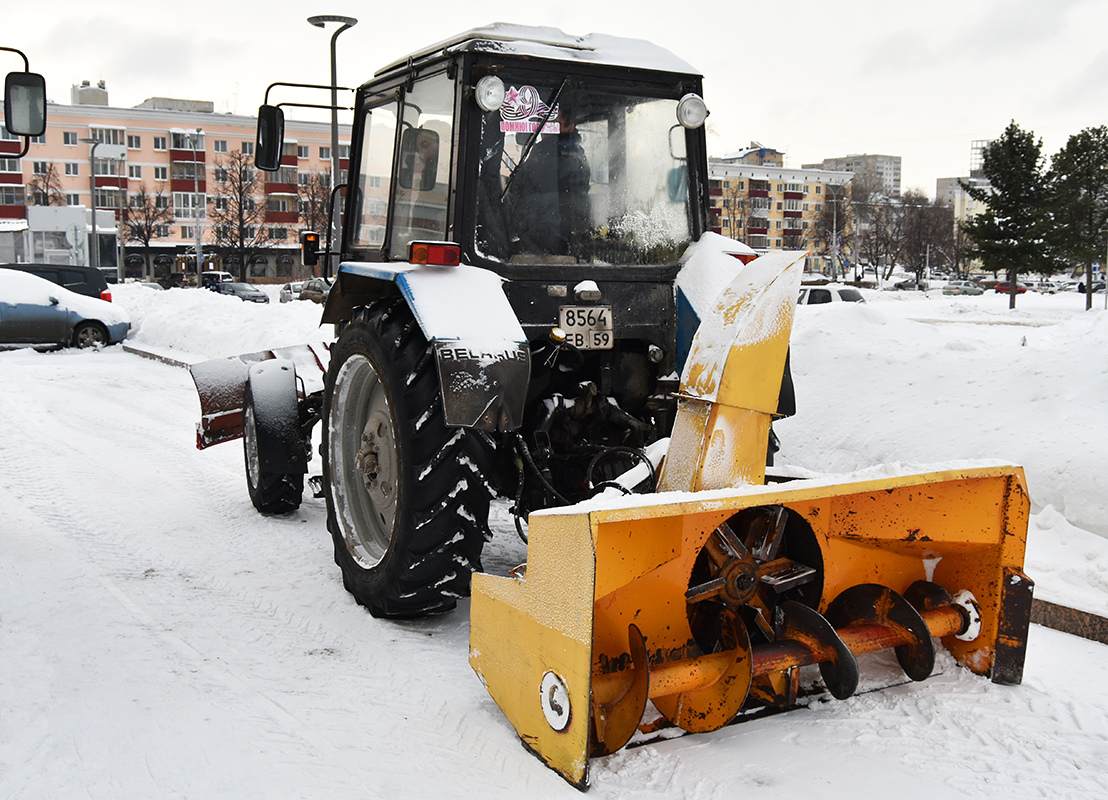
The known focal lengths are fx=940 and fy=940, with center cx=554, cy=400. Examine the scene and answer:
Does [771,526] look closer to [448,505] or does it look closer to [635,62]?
[448,505]

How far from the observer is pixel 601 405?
13.9 feet

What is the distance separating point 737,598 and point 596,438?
131cm

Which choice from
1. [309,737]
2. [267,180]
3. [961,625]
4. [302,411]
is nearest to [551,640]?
[309,737]

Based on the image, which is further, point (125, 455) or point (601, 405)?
point (125, 455)

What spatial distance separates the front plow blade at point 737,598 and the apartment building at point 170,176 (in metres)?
63.6

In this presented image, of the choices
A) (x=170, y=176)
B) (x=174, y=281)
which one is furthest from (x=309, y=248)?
(x=170, y=176)

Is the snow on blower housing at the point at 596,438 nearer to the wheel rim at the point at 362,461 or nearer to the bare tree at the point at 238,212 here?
the wheel rim at the point at 362,461

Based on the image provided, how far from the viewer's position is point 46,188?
6041cm

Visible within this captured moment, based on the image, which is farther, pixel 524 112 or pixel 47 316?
pixel 47 316

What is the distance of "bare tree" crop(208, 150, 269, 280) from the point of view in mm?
60094

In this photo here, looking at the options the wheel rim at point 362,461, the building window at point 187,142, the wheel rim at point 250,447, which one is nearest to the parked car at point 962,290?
the building window at point 187,142

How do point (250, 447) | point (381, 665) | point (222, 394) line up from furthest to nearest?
point (222, 394), point (250, 447), point (381, 665)

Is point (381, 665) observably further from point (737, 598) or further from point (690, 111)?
point (690, 111)

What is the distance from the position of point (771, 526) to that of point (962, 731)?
0.89 meters
